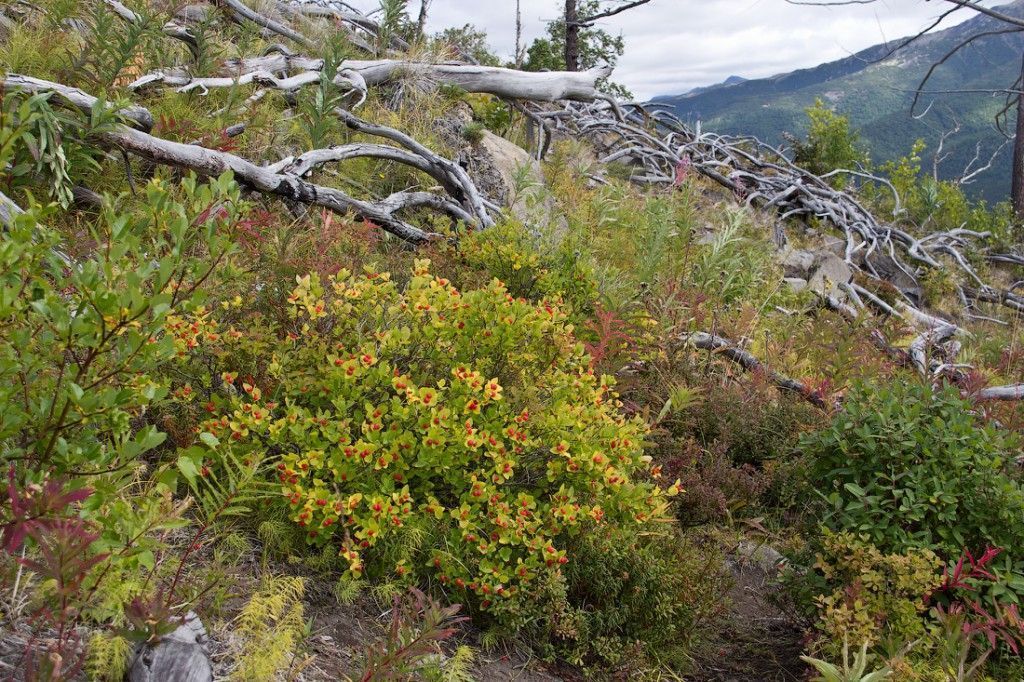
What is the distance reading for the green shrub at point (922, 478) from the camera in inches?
119

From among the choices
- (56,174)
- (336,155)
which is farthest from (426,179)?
(56,174)

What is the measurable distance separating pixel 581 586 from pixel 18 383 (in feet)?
7.11

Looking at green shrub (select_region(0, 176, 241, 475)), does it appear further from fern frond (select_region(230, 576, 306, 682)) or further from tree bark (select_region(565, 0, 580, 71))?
tree bark (select_region(565, 0, 580, 71))

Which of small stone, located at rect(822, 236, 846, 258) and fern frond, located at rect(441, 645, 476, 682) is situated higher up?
small stone, located at rect(822, 236, 846, 258)

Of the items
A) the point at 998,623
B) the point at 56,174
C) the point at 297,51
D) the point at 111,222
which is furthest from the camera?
the point at 297,51

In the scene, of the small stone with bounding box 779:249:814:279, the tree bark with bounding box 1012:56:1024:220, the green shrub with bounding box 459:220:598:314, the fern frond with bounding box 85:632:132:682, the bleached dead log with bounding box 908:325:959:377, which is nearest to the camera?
the fern frond with bounding box 85:632:132:682

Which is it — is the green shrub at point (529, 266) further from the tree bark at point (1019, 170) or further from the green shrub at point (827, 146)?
the tree bark at point (1019, 170)

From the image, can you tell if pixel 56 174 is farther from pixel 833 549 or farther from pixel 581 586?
pixel 833 549

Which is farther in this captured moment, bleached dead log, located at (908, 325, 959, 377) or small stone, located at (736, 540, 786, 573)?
bleached dead log, located at (908, 325, 959, 377)

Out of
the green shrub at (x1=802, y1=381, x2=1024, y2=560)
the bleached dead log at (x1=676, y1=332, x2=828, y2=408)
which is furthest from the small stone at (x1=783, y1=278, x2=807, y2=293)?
the green shrub at (x1=802, y1=381, x2=1024, y2=560)

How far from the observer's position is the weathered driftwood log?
7350 mm

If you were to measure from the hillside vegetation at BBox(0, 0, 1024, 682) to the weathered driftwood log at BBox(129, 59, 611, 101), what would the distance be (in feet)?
2.31

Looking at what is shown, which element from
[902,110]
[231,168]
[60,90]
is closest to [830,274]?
[231,168]

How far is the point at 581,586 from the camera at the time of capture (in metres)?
3.11
